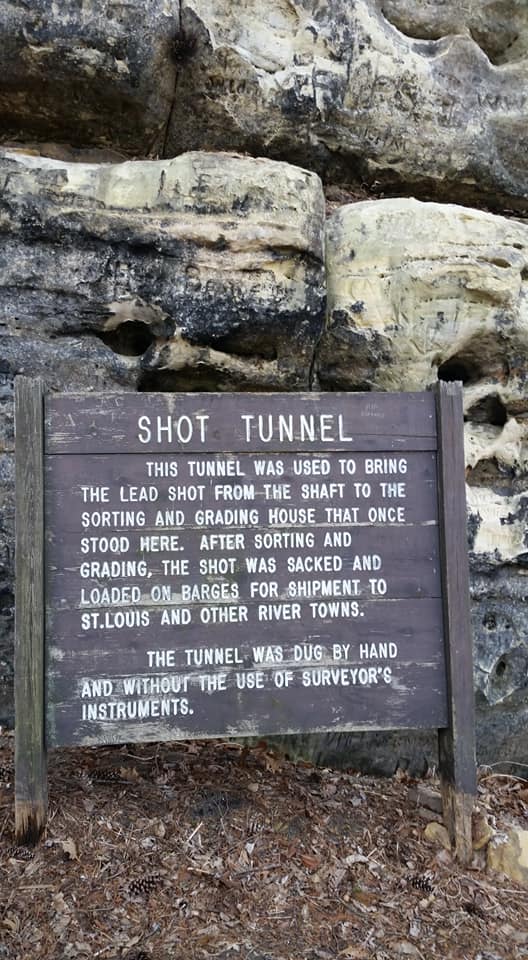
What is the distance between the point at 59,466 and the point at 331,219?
9.57 ft

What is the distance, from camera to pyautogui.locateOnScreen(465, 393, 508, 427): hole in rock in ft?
17.2

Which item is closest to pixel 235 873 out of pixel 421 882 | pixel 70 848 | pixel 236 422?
pixel 70 848

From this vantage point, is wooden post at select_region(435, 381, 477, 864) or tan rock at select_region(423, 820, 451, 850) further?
tan rock at select_region(423, 820, 451, 850)

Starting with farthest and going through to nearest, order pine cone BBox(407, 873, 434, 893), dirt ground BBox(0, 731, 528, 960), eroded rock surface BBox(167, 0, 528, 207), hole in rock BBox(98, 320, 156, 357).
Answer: eroded rock surface BBox(167, 0, 528, 207) < hole in rock BBox(98, 320, 156, 357) < pine cone BBox(407, 873, 434, 893) < dirt ground BBox(0, 731, 528, 960)

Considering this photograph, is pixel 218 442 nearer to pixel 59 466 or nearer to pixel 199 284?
pixel 59 466

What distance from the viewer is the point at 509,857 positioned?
369 cm

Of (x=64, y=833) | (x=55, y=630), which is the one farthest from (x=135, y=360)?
(x=64, y=833)

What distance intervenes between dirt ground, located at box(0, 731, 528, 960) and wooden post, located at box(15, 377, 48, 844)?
0.79 ft

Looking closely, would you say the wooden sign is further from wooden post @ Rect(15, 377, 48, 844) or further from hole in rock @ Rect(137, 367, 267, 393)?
hole in rock @ Rect(137, 367, 267, 393)

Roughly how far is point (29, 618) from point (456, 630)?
81.1 inches

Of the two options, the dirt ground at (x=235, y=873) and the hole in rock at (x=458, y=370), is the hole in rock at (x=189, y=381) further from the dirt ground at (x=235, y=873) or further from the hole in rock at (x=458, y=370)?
the dirt ground at (x=235, y=873)

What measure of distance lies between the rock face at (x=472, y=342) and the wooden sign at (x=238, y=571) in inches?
54.3

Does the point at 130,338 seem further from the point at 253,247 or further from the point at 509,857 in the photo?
the point at 509,857

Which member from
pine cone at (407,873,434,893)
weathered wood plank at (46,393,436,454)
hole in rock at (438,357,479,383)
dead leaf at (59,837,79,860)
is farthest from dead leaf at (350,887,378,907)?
hole in rock at (438,357,479,383)
